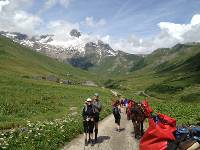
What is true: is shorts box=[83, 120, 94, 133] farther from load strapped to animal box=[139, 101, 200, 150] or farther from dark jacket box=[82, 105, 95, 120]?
load strapped to animal box=[139, 101, 200, 150]

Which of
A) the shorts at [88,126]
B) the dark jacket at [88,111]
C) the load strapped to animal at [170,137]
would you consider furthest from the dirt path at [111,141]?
the load strapped to animal at [170,137]

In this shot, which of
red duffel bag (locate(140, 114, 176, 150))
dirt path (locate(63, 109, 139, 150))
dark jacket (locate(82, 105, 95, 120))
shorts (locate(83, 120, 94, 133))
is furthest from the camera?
shorts (locate(83, 120, 94, 133))

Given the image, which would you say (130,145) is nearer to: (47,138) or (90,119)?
(90,119)

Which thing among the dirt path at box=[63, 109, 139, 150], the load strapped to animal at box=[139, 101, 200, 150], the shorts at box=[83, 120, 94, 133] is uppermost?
the load strapped to animal at box=[139, 101, 200, 150]

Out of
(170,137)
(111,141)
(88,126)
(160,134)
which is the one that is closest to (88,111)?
(88,126)

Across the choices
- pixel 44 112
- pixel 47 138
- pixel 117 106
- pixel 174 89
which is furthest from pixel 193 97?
pixel 47 138

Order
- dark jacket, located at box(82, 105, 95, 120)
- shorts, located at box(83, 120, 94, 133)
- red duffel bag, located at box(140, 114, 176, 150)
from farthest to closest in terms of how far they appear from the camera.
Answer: shorts, located at box(83, 120, 94, 133) < dark jacket, located at box(82, 105, 95, 120) < red duffel bag, located at box(140, 114, 176, 150)

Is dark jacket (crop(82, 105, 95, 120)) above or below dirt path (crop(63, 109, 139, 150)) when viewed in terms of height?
above

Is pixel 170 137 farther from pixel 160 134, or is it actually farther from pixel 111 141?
pixel 111 141

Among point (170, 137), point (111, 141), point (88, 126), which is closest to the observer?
point (170, 137)

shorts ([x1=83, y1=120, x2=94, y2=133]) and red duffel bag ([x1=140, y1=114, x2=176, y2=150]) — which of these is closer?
red duffel bag ([x1=140, y1=114, x2=176, y2=150])

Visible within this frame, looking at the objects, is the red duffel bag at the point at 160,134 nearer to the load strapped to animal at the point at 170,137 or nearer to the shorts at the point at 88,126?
the load strapped to animal at the point at 170,137

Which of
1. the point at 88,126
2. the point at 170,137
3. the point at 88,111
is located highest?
the point at 88,111

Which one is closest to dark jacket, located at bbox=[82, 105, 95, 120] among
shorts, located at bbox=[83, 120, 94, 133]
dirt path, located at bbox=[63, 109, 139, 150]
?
shorts, located at bbox=[83, 120, 94, 133]
